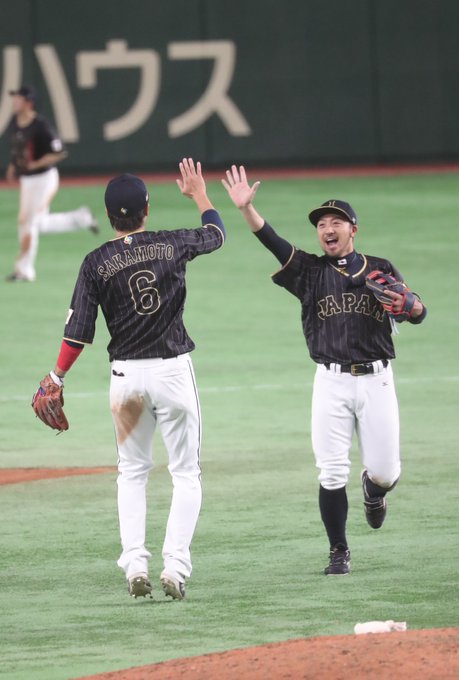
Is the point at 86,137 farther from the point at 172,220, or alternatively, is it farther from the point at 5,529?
the point at 5,529

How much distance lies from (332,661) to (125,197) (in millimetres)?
2411

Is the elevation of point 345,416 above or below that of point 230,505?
above

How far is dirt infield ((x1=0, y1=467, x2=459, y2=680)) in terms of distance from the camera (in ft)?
17.8

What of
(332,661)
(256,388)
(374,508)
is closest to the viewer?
(332,661)

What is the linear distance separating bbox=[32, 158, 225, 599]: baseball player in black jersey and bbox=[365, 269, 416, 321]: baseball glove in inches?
35.3

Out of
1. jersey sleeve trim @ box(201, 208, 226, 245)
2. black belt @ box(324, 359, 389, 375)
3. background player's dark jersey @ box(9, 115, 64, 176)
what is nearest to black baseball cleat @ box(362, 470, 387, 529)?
black belt @ box(324, 359, 389, 375)

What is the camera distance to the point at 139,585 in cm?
682

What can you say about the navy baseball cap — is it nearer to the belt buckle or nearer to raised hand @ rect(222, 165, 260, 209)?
raised hand @ rect(222, 165, 260, 209)

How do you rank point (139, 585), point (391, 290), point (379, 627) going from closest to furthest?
point (379, 627) < point (139, 585) < point (391, 290)

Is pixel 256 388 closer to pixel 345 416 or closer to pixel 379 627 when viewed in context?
pixel 345 416

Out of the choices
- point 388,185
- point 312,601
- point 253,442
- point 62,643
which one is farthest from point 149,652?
point 388,185

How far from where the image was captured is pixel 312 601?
6871mm

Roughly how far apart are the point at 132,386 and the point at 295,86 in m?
19.2

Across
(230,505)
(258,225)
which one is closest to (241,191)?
(258,225)
